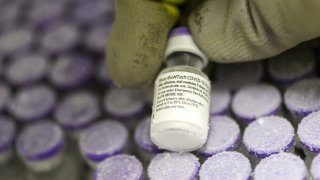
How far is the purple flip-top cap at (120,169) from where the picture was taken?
0.58 m

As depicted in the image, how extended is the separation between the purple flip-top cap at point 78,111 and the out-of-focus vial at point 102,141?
2 cm

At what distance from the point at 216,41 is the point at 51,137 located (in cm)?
27

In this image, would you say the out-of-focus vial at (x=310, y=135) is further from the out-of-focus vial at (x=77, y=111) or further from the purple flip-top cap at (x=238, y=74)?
the out-of-focus vial at (x=77, y=111)

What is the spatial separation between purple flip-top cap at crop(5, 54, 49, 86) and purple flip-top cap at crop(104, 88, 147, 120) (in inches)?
5.4

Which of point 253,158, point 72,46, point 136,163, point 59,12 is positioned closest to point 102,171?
point 136,163

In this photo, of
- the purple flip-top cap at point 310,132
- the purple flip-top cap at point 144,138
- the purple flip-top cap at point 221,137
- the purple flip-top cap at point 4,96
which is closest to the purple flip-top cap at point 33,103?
the purple flip-top cap at point 4,96

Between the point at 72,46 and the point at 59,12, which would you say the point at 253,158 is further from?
the point at 59,12

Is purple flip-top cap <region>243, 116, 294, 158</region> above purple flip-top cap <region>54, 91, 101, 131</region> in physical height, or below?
above

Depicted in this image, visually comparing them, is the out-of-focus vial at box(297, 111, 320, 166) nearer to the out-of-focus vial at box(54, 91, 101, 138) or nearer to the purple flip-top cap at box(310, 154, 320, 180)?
the purple flip-top cap at box(310, 154, 320, 180)

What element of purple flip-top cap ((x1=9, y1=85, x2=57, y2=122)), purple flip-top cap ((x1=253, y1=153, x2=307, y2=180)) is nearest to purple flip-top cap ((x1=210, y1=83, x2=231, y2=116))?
purple flip-top cap ((x1=253, y1=153, x2=307, y2=180))

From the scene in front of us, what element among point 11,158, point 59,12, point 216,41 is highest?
point 216,41

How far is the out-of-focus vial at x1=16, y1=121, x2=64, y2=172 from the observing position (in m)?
0.67

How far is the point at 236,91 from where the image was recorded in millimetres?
667

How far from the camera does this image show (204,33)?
1.94ft
